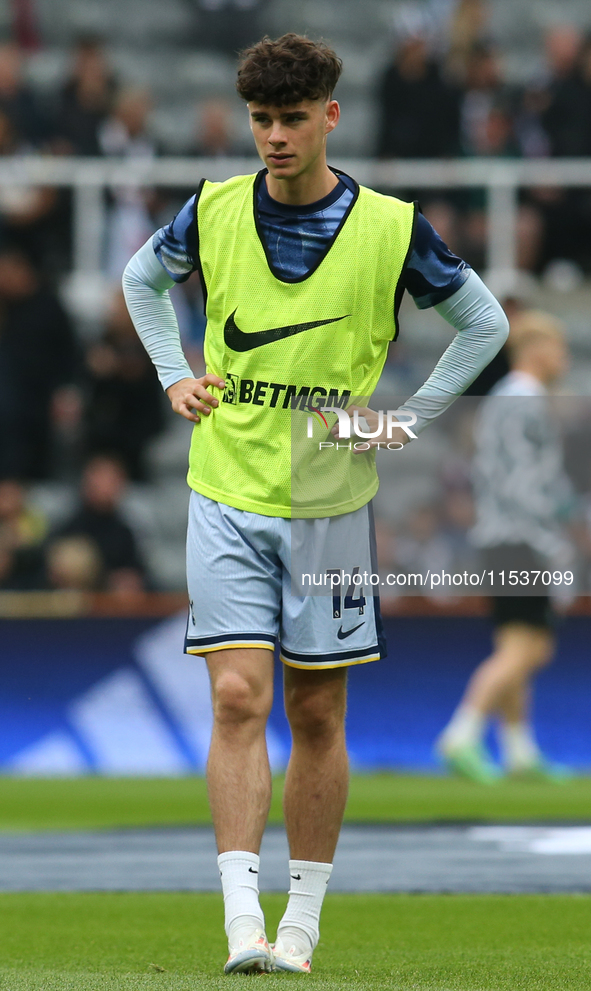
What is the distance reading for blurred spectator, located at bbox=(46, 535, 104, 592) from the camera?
10.6 metres

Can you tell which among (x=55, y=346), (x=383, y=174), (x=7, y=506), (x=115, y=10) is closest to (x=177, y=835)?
(x=7, y=506)

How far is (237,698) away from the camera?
3.69 m

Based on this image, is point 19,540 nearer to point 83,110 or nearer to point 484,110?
point 83,110

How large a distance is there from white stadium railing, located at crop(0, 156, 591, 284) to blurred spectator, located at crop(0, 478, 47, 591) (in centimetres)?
237

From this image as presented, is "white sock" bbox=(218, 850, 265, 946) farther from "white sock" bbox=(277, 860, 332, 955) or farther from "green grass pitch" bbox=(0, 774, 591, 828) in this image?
"green grass pitch" bbox=(0, 774, 591, 828)

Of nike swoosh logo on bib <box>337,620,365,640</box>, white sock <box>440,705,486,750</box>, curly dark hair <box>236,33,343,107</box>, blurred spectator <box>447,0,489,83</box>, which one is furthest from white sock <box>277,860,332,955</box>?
blurred spectator <box>447,0,489,83</box>

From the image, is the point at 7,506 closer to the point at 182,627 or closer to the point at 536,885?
the point at 182,627

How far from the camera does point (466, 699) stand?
904cm

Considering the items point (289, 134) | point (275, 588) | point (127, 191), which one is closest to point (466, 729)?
point (275, 588)

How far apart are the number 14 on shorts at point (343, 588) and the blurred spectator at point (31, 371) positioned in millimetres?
8133

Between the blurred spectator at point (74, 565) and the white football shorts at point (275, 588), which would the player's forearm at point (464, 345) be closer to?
the white football shorts at point (275, 588)

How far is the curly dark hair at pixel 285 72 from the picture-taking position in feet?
12.1

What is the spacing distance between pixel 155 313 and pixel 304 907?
159 cm

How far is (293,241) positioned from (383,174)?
841 centimetres
